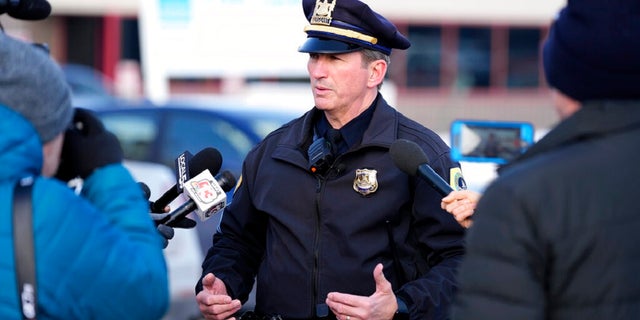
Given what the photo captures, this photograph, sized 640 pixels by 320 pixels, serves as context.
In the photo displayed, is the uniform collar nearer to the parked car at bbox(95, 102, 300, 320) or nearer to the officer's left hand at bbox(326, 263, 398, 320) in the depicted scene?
the officer's left hand at bbox(326, 263, 398, 320)

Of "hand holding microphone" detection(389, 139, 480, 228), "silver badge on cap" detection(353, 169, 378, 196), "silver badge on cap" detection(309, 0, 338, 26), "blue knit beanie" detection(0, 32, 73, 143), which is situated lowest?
"silver badge on cap" detection(353, 169, 378, 196)

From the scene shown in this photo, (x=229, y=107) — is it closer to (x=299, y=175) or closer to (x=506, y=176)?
(x=299, y=175)

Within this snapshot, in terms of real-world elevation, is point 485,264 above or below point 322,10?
below

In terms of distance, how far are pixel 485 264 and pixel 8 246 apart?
1.12 m

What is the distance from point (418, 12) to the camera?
27.6 metres

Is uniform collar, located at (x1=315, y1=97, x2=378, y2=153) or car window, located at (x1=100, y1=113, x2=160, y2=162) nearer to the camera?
uniform collar, located at (x1=315, y1=97, x2=378, y2=153)

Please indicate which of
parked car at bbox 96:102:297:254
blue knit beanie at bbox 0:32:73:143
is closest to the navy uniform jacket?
blue knit beanie at bbox 0:32:73:143

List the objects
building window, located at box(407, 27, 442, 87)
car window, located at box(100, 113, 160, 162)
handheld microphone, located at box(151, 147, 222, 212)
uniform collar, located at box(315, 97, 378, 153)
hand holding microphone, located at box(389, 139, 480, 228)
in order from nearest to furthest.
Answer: hand holding microphone, located at box(389, 139, 480, 228), handheld microphone, located at box(151, 147, 222, 212), uniform collar, located at box(315, 97, 378, 153), car window, located at box(100, 113, 160, 162), building window, located at box(407, 27, 442, 87)

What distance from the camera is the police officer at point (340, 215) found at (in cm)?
416

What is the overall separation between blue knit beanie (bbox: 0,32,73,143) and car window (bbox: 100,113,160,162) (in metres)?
7.51

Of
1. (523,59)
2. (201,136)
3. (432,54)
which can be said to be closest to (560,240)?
(201,136)

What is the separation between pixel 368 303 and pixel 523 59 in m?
24.6

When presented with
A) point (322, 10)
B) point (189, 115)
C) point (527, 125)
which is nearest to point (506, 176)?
point (322, 10)

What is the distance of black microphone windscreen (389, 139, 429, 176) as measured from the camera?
3.80 m
